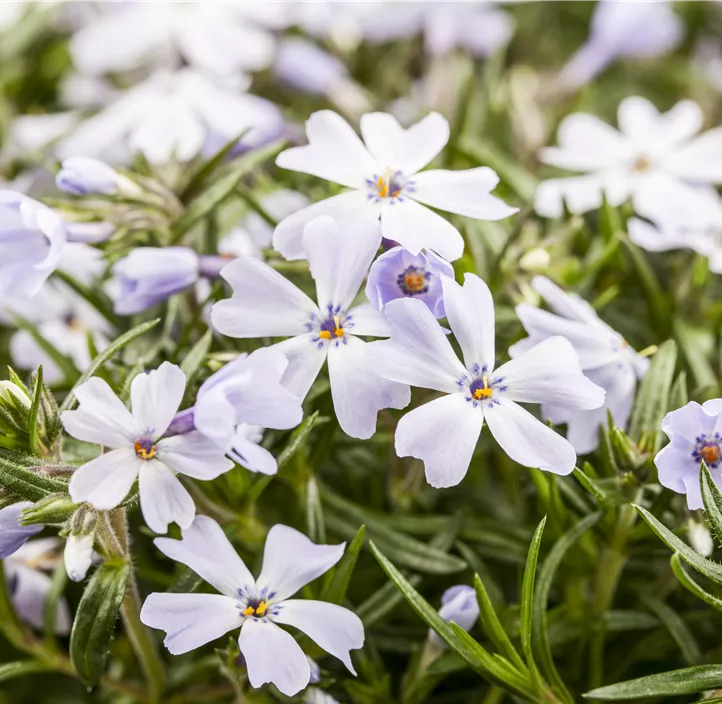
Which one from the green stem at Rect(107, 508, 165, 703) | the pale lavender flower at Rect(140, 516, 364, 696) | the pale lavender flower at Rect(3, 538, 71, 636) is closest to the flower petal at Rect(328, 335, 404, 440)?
the pale lavender flower at Rect(140, 516, 364, 696)

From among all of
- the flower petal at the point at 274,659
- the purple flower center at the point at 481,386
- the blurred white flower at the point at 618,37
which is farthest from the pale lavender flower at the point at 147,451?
the blurred white flower at the point at 618,37

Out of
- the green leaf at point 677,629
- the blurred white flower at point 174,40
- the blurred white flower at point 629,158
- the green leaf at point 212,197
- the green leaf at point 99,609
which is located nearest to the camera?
the green leaf at point 99,609

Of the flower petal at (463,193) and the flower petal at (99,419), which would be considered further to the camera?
the flower petal at (463,193)

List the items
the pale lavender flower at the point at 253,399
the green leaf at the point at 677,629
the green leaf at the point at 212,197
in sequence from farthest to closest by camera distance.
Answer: the green leaf at the point at 212,197
the green leaf at the point at 677,629
the pale lavender flower at the point at 253,399

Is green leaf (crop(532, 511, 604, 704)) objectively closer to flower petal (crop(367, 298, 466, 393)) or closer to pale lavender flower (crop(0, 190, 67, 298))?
flower petal (crop(367, 298, 466, 393))

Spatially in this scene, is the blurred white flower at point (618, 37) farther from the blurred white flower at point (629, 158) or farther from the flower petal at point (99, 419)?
the flower petal at point (99, 419)

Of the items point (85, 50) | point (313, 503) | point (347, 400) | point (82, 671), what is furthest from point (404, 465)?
point (85, 50)

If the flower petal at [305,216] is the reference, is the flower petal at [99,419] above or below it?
below
